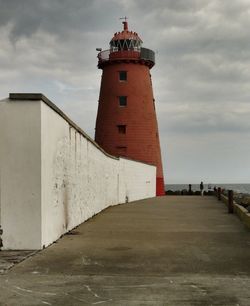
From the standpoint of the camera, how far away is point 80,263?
8.26 meters

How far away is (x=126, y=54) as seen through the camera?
40000 mm

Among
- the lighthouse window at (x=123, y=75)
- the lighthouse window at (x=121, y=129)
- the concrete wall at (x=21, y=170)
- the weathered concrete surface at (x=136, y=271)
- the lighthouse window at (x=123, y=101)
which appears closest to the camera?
the weathered concrete surface at (x=136, y=271)

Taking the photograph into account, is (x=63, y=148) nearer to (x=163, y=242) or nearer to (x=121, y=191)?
Result: (x=163, y=242)

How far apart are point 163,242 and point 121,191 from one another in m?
19.4

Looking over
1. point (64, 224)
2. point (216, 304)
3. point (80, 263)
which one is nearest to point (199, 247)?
point (80, 263)

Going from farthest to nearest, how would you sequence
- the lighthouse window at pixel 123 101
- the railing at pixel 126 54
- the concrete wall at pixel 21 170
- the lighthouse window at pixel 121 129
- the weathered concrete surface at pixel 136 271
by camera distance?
the railing at pixel 126 54 → the lighthouse window at pixel 123 101 → the lighthouse window at pixel 121 129 → the concrete wall at pixel 21 170 → the weathered concrete surface at pixel 136 271

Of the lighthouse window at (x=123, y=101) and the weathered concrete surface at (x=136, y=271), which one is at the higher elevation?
the lighthouse window at (x=123, y=101)

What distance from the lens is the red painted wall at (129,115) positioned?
3869 cm

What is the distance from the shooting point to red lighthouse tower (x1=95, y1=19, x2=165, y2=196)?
38750 mm

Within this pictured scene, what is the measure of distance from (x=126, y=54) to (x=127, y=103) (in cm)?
417

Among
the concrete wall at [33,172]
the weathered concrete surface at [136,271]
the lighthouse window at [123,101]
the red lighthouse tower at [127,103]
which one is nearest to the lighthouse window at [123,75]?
the red lighthouse tower at [127,103]

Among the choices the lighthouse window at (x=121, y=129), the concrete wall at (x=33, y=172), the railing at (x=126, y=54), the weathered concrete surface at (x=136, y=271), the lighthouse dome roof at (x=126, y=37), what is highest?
the lighthouse dome roof at (x=126, y=37)

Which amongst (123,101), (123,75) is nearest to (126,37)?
(123,75)

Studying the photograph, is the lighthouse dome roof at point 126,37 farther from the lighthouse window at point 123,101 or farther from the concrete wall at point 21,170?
the concrete wall at point 21,170
